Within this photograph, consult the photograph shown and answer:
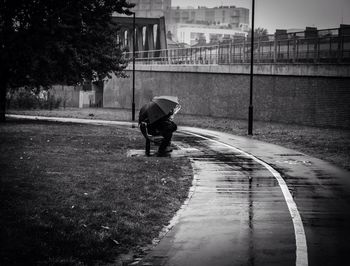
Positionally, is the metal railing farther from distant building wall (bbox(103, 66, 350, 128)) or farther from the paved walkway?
the paved walkway

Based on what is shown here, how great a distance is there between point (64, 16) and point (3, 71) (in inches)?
214

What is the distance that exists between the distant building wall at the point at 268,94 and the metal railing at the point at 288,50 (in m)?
0.79

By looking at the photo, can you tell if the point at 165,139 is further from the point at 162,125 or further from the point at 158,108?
the point at 158,108

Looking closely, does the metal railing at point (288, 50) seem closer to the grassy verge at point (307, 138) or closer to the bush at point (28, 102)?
the grassy verge at point (307, 138)

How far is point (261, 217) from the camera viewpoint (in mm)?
9797

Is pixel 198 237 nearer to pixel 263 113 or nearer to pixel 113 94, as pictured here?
pixel 263 113

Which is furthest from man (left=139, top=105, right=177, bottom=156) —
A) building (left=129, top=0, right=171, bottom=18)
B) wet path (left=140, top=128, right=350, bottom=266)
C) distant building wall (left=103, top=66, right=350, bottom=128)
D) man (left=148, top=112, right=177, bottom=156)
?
building (left=129, top=0, right=171, bottom=18)

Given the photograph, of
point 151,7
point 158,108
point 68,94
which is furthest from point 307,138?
point 151,7

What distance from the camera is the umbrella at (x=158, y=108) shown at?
17.2 m

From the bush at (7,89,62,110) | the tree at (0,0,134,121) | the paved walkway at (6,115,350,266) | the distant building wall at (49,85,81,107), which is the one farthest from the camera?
the distant building wall at (49,85,81,107)

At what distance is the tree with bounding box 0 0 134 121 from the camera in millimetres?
27867

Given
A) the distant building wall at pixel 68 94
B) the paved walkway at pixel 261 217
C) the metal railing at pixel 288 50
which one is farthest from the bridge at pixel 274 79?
the distant building wall at pixel 68 94

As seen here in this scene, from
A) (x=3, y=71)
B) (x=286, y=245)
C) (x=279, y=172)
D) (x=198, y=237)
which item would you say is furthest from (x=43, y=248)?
(x=3, y=71)

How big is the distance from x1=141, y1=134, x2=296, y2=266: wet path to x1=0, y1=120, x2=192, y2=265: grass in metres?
0.43
